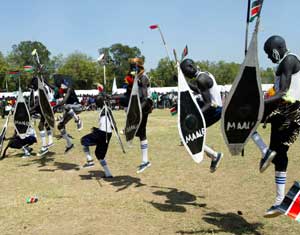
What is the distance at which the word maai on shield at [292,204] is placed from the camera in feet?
14.9

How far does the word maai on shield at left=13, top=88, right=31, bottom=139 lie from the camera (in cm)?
1013

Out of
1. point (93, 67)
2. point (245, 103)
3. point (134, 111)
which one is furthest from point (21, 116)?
point (93, 67)

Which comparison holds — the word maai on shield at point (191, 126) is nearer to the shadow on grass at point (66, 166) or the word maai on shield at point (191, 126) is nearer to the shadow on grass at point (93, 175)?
the shadow on grass at point (93, 175)

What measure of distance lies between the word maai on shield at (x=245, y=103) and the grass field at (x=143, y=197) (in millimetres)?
1332

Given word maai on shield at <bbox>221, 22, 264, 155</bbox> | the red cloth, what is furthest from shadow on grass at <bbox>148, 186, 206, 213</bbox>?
the red cloth

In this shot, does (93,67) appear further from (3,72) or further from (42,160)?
(42,160)

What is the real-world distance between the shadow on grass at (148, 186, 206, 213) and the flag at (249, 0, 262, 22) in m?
3.09

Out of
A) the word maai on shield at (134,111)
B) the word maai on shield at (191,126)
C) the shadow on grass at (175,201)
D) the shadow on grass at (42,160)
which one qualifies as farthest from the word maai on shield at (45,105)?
the word maai on shield at (191,126)

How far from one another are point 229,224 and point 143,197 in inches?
76.7

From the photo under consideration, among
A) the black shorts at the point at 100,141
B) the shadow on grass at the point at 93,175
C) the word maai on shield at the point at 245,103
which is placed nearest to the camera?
the word maai on shield at the point at 245,103

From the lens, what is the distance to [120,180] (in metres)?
8.12

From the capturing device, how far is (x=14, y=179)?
8453 mm

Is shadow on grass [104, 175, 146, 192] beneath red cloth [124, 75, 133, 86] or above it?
beneath

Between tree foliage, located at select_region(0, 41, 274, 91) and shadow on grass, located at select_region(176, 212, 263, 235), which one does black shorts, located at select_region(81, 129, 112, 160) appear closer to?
shadow on grass, located at select_region(176, 212, 263, 235)
